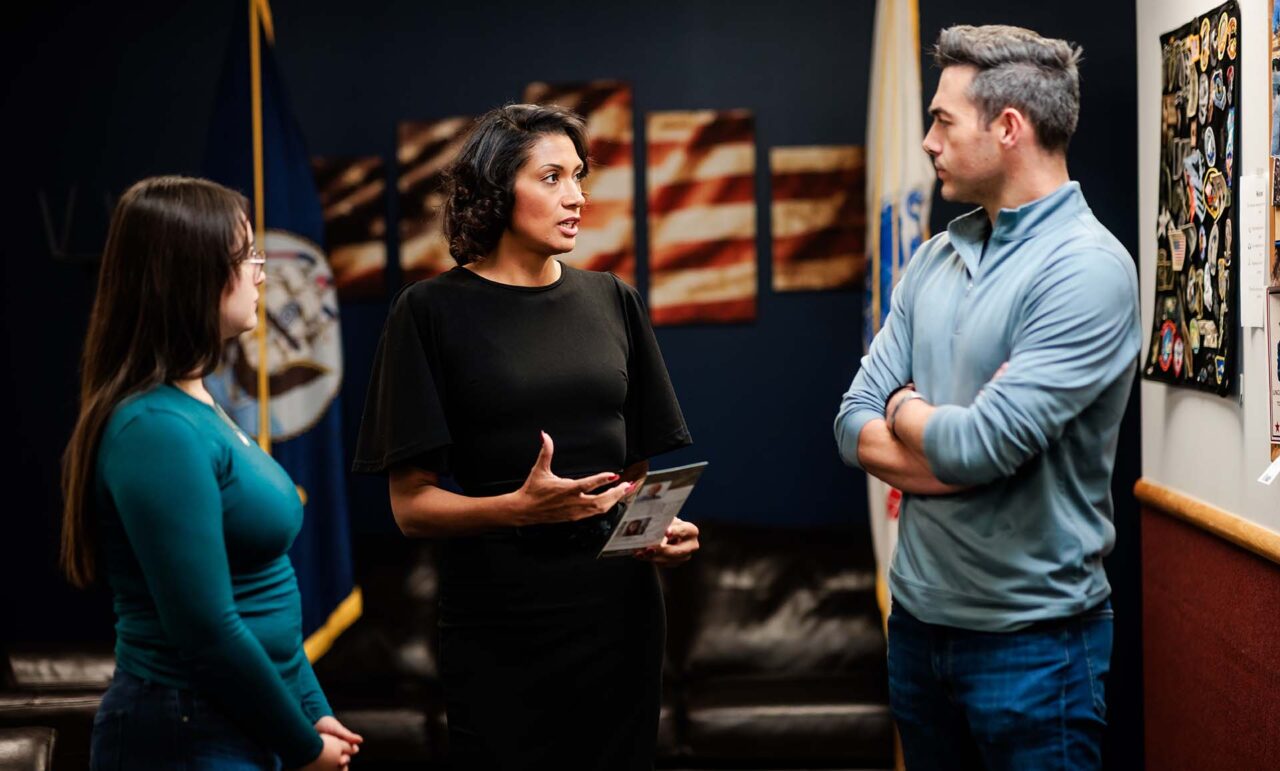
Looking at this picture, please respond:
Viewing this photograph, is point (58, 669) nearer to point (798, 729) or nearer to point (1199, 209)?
point (798, 729)

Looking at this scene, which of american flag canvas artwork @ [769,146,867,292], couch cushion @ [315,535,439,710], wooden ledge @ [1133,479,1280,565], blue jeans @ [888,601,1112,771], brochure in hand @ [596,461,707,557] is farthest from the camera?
american flag canvas artwork @ [769,146,867,292]

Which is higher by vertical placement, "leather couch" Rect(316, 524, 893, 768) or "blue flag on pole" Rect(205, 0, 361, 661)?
"blue flag on pole" Rect(205, 0, 361, 661)

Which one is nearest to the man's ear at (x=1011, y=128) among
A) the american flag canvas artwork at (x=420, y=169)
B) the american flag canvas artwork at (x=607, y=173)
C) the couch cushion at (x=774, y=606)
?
the couch cushion at (x=774, y=606)

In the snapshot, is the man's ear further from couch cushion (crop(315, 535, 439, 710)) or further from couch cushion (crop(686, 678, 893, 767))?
couch cushion (crop(315, 535, 439, 710))

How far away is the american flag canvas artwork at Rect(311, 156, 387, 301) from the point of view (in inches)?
161

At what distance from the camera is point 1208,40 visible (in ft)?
8.64

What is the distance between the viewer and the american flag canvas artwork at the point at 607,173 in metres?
4.03

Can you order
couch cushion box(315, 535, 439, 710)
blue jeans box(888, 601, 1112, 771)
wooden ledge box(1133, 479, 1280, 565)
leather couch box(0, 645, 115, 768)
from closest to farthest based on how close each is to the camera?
blue jeans box(888, 601, 1112, 771), wooden ledge box(1133, 479, 1280, 565), leather couch box(0, 645, 115, 768), couch cushion box(315, 535, 439, 710)

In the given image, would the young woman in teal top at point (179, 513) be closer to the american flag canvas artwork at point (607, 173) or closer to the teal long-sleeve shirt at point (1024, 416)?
the teal long-sleeve shirt at point (1024, 416)

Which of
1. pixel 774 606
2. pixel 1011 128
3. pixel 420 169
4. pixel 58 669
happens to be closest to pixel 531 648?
pixel 1011 128

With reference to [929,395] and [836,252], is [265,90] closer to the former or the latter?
[836,252]

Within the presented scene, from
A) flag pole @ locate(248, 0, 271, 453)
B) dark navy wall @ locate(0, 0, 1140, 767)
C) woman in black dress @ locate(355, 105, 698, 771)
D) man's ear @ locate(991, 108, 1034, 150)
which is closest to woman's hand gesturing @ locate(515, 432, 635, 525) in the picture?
woman in black dress @ locate(355, 105, 698, 771)

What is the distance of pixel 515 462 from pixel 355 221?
2.32 m

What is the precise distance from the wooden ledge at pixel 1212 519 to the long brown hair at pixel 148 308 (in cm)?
189
